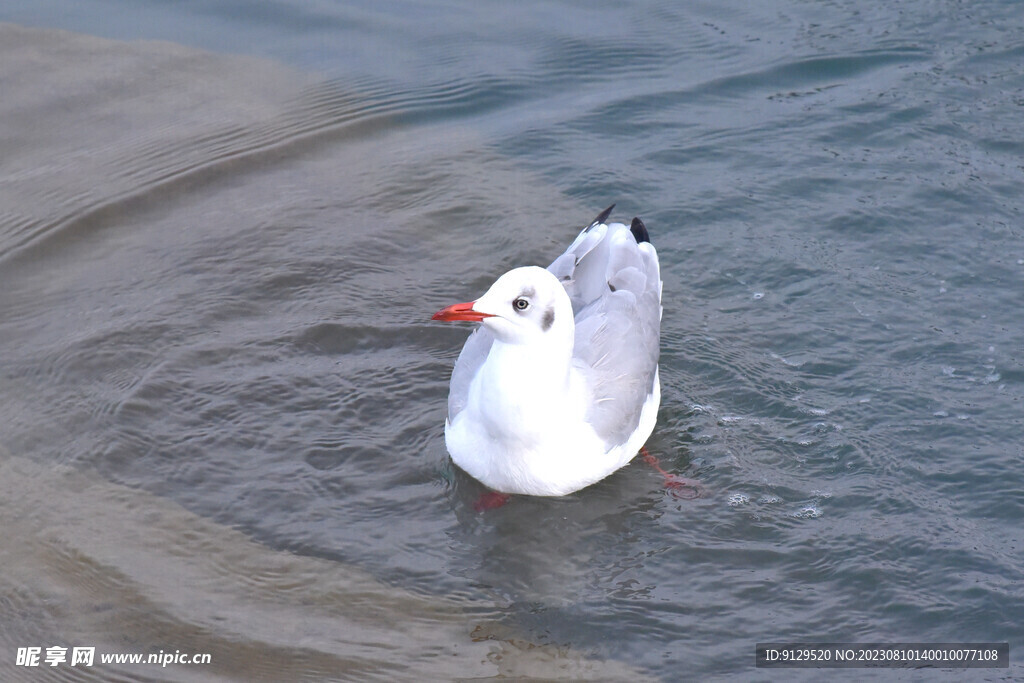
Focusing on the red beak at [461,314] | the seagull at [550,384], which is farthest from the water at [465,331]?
the red beak at [461,314]

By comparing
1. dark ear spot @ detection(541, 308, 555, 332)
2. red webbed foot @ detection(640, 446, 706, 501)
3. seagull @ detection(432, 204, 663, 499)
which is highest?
dark ear spot @ detection(541, 308, 555, 332)

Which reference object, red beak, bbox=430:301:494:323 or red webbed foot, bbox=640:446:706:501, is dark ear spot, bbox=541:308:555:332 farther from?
red webbed foot, bbox=640:446:706:501

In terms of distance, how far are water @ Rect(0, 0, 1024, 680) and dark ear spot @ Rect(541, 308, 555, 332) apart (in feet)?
3.43

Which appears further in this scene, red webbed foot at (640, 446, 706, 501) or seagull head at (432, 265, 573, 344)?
red webbed foot at (640, 446, 706, 501)

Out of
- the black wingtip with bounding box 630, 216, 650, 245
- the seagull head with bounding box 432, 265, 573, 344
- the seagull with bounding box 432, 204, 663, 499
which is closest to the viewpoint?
the seagull head with bounding box 432, 265, 573, 344

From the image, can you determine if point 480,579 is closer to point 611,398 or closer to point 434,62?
point 611,398

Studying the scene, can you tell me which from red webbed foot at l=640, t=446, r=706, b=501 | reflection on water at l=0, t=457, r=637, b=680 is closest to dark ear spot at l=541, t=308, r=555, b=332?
red webbed foot at l=640, t=446, r=706, b=501

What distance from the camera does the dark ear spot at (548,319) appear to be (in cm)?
547

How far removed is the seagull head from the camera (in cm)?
533

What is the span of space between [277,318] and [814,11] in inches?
261

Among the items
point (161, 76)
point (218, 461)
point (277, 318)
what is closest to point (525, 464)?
point (218, 461)

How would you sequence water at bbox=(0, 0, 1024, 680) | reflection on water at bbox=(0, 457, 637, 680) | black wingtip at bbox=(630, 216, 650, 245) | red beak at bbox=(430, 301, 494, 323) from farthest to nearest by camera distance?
black wingtip at bbox=(630, 216, 650, 245)
water at bbox=(0, 0, 1024, 680)
red beak at bbox=(430, 301, 494, 323)
reflection on water at bbox=(0, 457, 637, 680)

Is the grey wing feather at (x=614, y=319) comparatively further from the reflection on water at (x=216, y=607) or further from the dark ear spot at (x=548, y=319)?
the reflection on water at (x=216, y=607)

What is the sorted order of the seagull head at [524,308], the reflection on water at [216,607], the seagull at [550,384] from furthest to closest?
the seagull at [550,384]
the seagull head at [524,308]
the reflection on water at [216,607]
